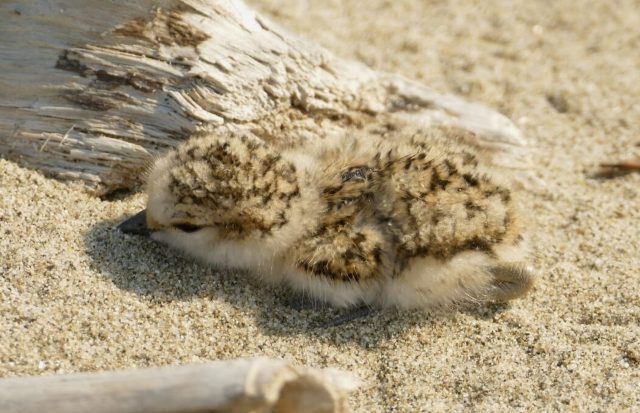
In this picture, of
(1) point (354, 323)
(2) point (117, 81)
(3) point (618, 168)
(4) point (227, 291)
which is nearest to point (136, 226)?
(4) point (227, 291)

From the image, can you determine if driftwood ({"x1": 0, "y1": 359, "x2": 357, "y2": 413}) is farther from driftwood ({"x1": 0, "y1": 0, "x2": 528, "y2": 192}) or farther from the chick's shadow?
driftwood ({"x1": 0, "y1": 0, "x2": 528, "y2": 192})

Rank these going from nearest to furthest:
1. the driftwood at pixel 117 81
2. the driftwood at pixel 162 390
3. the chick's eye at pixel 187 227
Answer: the driftwood at pixel 162 390 → the chick's eye at pixel 187 227 → the driftwood at pixel 117 81

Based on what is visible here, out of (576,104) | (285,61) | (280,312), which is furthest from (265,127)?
(576,104)

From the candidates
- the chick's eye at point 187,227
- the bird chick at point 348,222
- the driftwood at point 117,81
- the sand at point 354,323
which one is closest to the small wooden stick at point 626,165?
the sand at point 354,323

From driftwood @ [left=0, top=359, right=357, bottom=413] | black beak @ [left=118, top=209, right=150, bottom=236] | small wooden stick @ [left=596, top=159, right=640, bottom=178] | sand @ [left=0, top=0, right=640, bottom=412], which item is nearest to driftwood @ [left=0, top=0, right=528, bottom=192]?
sand @ [left=0, top=0, right=640, bottom=412]

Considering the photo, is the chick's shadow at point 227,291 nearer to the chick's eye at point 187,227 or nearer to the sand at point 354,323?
the sand at point 354,323

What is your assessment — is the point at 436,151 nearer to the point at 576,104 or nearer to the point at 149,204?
the point at 149,204

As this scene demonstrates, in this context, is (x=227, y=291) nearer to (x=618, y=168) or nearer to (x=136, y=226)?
(x=136, y=226)

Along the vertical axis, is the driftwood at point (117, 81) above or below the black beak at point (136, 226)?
above
